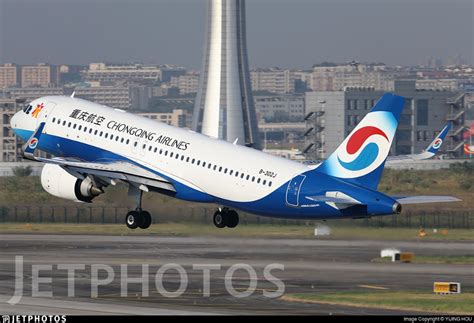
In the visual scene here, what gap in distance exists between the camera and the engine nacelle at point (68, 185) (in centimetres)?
8938

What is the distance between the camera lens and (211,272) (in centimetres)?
8856

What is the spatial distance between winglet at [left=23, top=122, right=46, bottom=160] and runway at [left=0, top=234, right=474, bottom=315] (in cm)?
775

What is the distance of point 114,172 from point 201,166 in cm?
610

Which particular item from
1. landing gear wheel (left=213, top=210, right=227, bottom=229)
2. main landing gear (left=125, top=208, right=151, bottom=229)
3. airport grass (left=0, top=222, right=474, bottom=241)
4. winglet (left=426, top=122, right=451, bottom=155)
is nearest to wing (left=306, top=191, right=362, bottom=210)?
winglet (left=426, top=122, right=451, bottom=155)

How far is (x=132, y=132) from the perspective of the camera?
89.5 m

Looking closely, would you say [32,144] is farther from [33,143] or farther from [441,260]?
[441,260]

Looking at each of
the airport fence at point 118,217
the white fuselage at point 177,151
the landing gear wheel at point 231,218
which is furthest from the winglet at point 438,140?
the airport fence at point 118,217

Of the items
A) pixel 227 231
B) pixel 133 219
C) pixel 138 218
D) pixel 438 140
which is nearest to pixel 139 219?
pixel 138 218

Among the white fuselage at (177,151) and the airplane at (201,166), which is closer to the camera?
the airplane at (201,166)

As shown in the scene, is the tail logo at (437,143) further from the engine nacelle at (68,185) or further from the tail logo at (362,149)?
the engine nacelle at (68,185)

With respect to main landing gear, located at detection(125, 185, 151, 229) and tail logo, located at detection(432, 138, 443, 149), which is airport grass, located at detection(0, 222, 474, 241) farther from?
tail logo, located at detection(432, 138, 443, 149)

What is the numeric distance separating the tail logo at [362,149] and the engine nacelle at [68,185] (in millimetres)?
18428

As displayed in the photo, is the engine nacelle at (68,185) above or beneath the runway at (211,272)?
above

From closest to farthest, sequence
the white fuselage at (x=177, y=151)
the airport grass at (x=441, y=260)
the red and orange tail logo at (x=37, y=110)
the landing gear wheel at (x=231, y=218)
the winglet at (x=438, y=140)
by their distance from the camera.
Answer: the white fuselage at (x=177, y=151), the winglet at (x=438, y=140), the landing gear wheel at (x=231, y=218), the airport grass at (x=441, y=260), the red and orange tail logo at (x=37, y=110)
